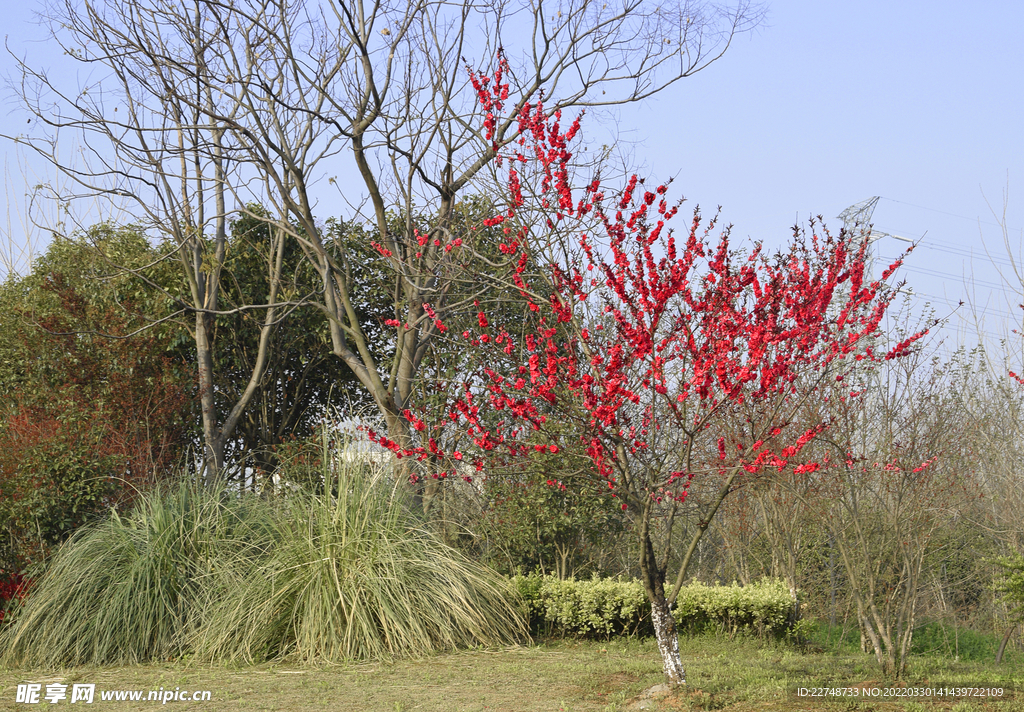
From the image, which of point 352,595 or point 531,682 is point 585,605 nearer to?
point 531,682

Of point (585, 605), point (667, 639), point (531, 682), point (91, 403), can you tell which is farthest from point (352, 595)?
point (91, 403)

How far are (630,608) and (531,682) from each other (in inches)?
66.1

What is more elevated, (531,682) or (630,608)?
(630,608)

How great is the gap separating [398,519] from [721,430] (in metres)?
3.13

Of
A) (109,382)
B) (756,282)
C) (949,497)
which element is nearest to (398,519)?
(756,282)

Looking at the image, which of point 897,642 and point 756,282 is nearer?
point 756,282

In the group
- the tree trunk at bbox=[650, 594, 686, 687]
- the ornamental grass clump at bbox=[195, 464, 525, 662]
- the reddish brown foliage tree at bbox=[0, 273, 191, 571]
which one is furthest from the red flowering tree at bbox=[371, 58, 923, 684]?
the reddish brown foliage tree at bbox=[0, 273, 191, 571]

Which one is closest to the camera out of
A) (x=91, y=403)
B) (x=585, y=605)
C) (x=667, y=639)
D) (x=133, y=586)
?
(x=667, y=639)

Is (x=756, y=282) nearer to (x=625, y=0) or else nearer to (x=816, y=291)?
(x=816, y=291)

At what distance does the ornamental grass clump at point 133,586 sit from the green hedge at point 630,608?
2.20 m

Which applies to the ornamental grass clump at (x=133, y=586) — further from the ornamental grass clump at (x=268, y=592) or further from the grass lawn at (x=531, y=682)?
the grass lawn at (x=531, y=682)

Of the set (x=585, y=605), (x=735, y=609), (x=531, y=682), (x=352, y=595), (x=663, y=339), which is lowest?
(x=531, y=682)

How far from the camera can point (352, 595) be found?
214 inches

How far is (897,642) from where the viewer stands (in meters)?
4.90
